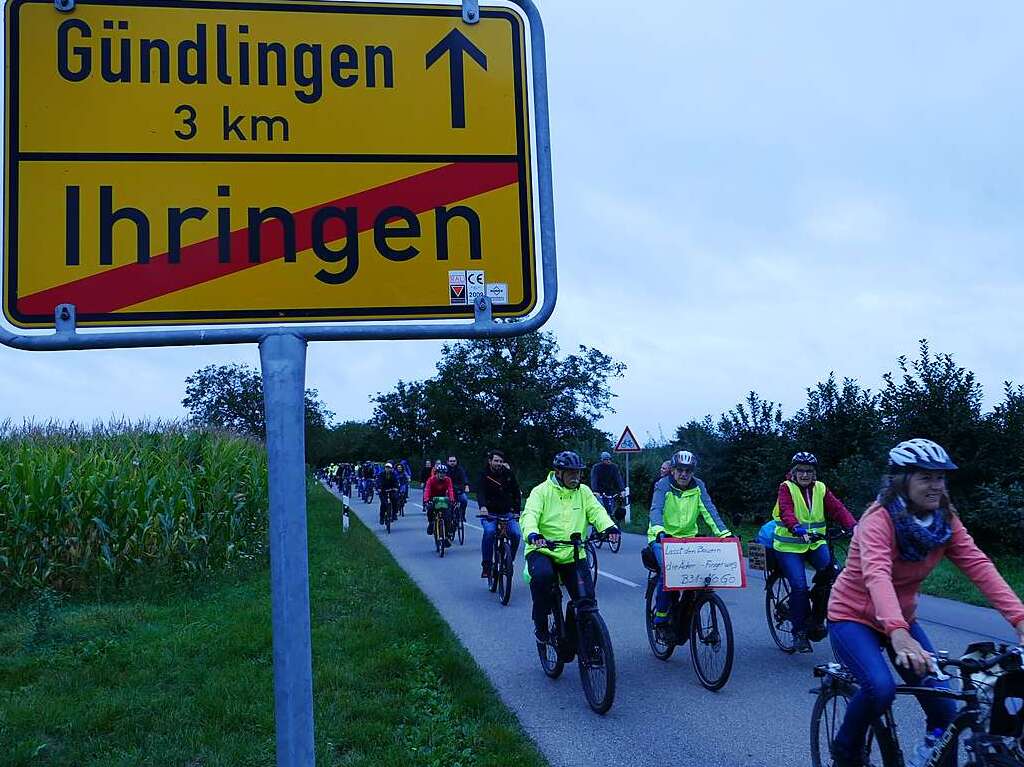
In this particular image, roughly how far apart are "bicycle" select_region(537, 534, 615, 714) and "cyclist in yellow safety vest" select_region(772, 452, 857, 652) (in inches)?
81.5

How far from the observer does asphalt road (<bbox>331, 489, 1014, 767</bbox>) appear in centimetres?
579

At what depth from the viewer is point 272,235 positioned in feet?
6.60

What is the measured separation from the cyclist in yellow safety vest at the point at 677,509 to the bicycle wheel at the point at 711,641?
0.44m

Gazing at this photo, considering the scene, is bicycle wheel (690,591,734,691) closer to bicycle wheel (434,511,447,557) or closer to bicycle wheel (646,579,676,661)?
bicycle wheel (646,579,676,661)

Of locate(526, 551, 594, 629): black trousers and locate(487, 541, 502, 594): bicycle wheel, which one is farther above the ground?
locate(526, 551, 594, 629): black trousers

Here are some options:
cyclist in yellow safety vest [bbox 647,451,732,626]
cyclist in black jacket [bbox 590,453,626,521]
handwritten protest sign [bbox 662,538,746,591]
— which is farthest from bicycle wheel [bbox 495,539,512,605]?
cyclist in black jacket [bbox 590,453,626,521]

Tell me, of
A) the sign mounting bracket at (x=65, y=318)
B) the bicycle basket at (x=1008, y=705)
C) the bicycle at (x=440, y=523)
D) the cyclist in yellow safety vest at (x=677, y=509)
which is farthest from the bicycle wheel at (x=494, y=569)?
the sign mounting bracket at (x=65, y=318)

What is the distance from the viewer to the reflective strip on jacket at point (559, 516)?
294 inches

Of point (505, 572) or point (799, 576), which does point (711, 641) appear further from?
point (505, 572)

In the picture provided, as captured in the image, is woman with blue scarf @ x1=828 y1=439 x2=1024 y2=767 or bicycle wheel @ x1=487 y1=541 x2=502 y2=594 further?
bicycle wheel @ x1=487 y1=541 x2=502 y2=594

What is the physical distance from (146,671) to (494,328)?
21.2ft

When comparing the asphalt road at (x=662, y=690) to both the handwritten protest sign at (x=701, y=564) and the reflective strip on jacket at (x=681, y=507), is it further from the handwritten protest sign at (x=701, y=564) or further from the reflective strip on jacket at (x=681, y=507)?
the reflective strip on jacket at (x=681, y=507)

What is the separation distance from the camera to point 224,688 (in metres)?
6.66

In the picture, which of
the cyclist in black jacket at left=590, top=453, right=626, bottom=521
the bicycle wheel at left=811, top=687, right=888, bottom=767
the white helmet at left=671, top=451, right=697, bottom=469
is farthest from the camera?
the cyclist in black jacket at left=590, top=453, right=626, bottom=521
